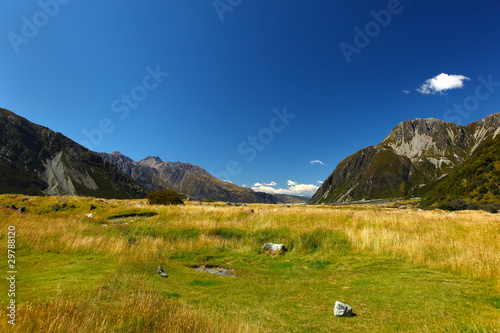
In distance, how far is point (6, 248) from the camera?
434 inches

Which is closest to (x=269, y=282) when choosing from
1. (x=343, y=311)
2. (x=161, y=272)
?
(x=343, y=311)

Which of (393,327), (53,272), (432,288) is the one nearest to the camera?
(393,327)

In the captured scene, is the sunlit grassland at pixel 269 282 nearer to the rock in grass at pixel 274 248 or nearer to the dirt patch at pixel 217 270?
the dirt patch at pixel 217 270

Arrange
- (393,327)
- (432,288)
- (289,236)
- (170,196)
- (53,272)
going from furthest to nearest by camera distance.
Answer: (170,196)
(289,236)
(53,272)
(432,288)
(393,327)

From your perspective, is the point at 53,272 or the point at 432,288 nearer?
the point at 432,288

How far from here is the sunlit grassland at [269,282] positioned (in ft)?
16.0

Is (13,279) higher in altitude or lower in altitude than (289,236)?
lower

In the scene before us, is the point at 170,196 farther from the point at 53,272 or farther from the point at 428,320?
the point at 428,320

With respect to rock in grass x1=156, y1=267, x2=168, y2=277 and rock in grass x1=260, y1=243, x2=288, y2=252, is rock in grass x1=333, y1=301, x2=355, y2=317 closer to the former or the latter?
rock in grass x1=156, y1=267, x2=168, y2=277

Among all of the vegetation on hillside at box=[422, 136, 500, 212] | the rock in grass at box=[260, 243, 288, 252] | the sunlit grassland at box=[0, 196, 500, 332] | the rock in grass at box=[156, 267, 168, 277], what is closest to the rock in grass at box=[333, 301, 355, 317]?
the sunlit grassland at box=[0, 196, 500, 332]

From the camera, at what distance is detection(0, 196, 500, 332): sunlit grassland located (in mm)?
4887

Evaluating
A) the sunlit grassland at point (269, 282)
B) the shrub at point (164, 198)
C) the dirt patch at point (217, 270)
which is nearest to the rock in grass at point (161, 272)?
the sunlit grassland at point (269, 282)

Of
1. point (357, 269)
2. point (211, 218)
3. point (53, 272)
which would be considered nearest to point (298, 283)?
point (357, 269)

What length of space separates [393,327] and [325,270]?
576 centimetres
